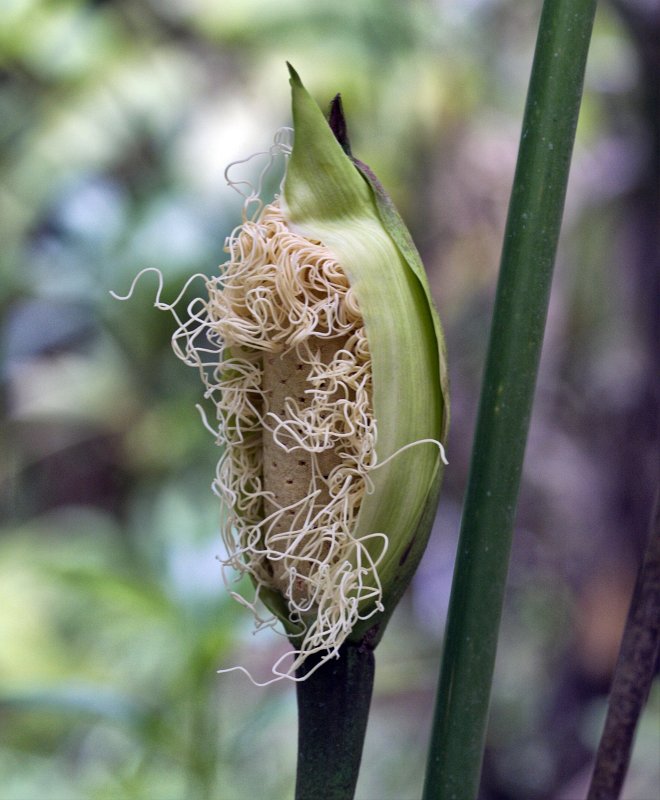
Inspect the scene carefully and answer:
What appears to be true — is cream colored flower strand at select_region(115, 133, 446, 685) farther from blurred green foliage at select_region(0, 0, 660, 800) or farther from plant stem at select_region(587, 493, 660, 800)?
blurred green foliage at select_region(0, 0, 660, 800)

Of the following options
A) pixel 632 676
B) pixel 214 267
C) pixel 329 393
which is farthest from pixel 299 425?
pixel 214 267

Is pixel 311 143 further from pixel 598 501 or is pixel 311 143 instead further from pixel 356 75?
pixel 356 75

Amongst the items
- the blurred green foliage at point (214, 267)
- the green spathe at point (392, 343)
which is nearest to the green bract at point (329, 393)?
the green spathe at point (392, 343)

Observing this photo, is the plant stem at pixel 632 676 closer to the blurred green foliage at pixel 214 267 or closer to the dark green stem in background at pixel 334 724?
the dark green stem in background at pixel 334 724

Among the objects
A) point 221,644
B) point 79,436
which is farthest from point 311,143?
point 79,436

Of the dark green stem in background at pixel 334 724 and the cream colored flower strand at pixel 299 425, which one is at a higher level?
the cream colored flower strand at pixel 299 425
